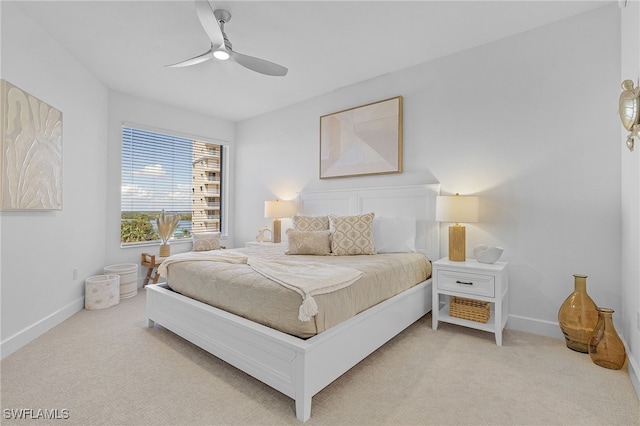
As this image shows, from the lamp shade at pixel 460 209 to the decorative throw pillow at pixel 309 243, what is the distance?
1.16m

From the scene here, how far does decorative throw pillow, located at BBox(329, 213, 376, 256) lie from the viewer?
2.98 metres

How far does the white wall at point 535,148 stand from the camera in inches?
93.5

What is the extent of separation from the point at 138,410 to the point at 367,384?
4.23 ft

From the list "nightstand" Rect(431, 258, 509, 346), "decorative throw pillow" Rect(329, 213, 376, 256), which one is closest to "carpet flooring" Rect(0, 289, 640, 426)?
"nightstand" Rect(431, 258, 509, 346)

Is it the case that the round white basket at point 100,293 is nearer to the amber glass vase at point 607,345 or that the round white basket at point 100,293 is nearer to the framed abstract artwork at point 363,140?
the framed abstract artwork at point 363,140

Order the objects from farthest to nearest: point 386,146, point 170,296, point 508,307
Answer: point 386,146 → point 508,307 → point 170,296

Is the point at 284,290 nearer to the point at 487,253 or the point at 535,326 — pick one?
the point at 487,253

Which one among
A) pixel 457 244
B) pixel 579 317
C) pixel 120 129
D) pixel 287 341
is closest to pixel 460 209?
pixel 457 244

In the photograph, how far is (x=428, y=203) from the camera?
3.22 m

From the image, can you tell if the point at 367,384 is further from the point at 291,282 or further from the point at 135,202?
the point at 135,202

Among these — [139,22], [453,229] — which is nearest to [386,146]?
[453,229]

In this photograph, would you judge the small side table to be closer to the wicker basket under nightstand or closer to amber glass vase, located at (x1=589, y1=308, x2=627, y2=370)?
the wicker basket under nightstand

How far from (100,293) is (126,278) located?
436 millimetres

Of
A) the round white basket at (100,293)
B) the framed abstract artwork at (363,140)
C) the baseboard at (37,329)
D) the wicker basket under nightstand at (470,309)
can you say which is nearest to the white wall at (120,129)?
the round white basket at (100,293)
